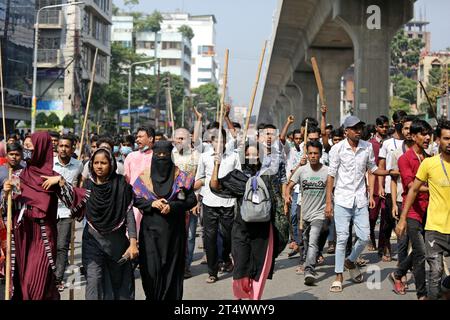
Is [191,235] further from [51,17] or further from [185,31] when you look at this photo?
[185,31]

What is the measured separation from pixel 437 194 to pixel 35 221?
10.7 ft

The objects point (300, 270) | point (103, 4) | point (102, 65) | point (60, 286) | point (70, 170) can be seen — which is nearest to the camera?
point (60, 286)

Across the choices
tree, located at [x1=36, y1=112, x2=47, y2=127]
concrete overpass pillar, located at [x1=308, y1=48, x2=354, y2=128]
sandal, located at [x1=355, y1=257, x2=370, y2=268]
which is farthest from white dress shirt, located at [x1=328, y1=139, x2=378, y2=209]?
tree, located at [x1=36, y1=112, x2=47, y2=127]

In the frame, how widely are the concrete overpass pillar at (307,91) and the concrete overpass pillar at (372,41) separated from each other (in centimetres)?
1810

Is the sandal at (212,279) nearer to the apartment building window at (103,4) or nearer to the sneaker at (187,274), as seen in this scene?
the sneaker at (187,274)

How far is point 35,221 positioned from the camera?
5.58 metres

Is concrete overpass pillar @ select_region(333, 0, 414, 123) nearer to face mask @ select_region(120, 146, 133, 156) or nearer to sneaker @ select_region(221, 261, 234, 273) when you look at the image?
face mask @ select_region(120, 146, 133, 156)

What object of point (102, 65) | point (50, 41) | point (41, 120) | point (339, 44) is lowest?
point (41, 120)

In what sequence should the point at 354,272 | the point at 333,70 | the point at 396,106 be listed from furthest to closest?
the point at 396,106 < the point at 333,70 < the point at 354,272

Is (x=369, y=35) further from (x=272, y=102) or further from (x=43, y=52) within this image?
(x=272, y=102)

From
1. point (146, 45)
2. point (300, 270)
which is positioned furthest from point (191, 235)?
point (146, 45)

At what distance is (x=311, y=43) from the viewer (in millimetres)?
29172

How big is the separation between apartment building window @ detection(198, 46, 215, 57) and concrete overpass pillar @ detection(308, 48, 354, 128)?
120m
